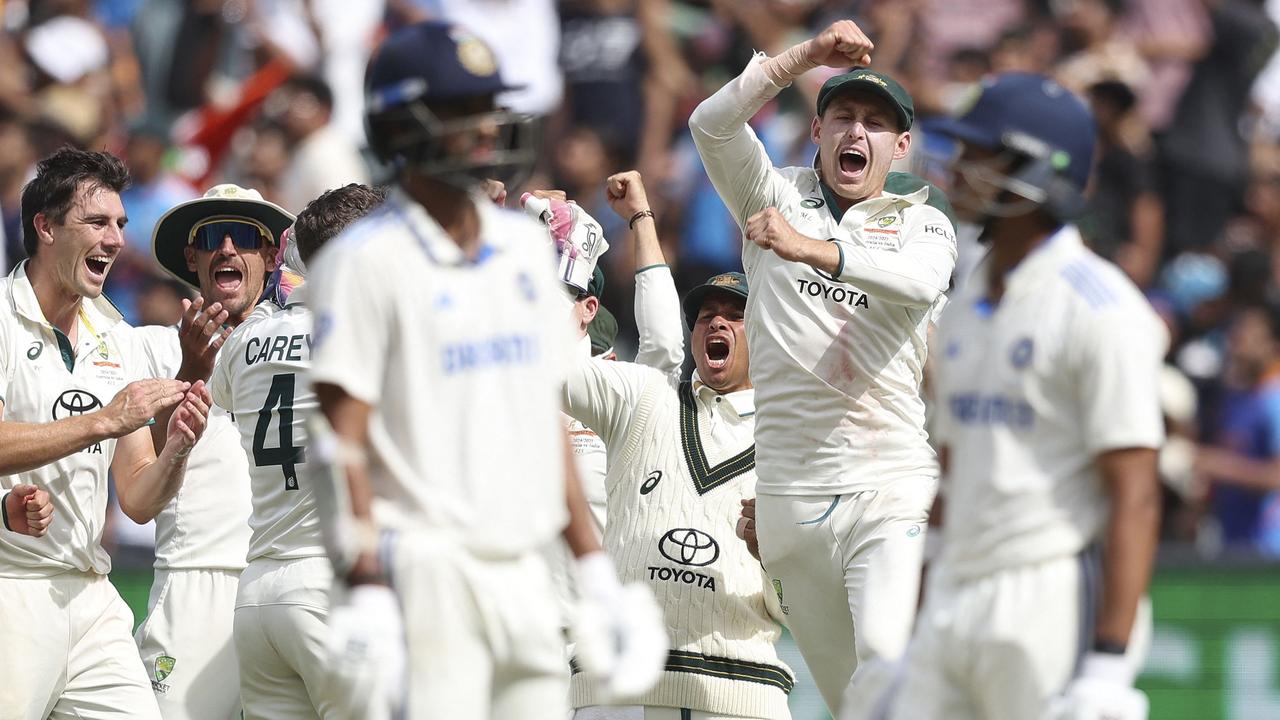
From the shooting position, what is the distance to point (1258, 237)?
1404 cm

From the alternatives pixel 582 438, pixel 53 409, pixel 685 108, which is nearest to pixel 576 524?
pixel 53 409

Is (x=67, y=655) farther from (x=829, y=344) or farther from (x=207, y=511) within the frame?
(x=829, y=344)

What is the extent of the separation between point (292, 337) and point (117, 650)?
1440 millimetres

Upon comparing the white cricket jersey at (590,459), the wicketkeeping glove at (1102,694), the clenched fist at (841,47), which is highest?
the clenched fist at (841,47)

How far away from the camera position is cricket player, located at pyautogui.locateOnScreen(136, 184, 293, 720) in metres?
7.71

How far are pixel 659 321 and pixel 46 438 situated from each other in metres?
2.72

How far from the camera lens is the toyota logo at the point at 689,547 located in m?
7.52

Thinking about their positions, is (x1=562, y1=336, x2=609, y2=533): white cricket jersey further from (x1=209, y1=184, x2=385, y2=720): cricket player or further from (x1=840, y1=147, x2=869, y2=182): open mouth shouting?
(x1=209, y1=184, x2=385, y2=720): cricket player

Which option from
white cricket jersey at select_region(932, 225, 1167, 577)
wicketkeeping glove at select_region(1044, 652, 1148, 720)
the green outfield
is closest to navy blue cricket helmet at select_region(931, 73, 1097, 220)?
white cricket jersey at select_region(932, 225, 1167, 577)

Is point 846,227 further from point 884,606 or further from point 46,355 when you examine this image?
point 46,355

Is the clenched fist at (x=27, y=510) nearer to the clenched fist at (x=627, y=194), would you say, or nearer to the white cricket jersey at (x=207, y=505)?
the white cricket jersey at (x=207, y=505)

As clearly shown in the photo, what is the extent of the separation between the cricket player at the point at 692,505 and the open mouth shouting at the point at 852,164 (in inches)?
33.5

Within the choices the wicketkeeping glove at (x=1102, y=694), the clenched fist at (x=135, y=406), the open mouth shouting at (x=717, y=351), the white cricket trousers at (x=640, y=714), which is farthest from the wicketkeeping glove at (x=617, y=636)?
the open mouth shouting at (x=717, y=351)

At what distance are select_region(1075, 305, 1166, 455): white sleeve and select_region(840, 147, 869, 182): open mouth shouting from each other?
8.95 ft
